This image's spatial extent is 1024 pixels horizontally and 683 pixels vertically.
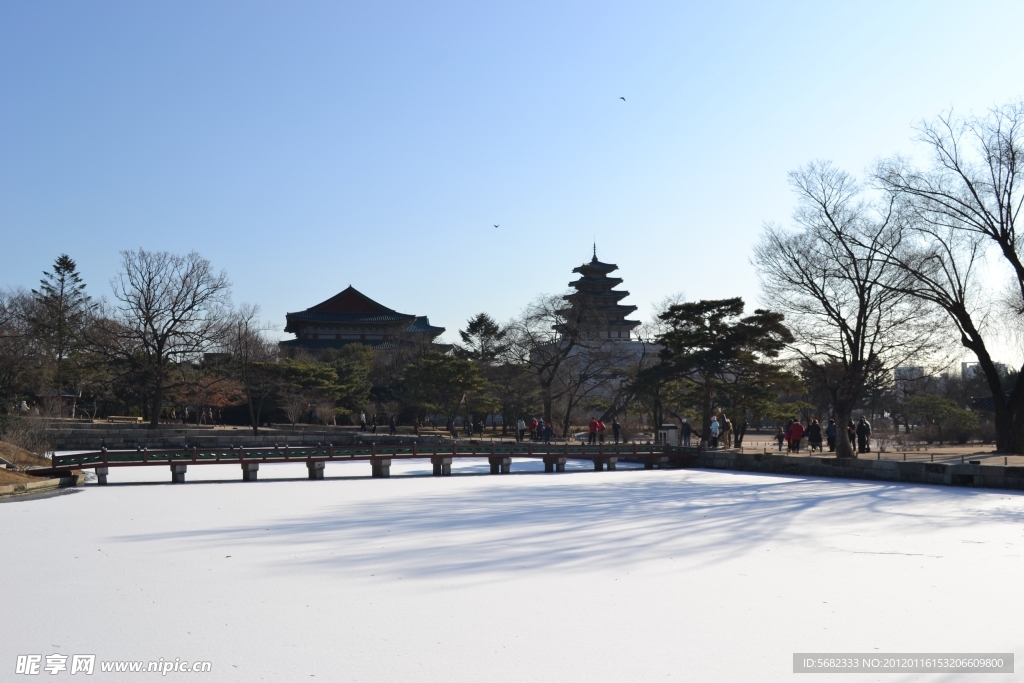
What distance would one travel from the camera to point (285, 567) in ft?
26.5

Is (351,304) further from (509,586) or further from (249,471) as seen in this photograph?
(509,586)

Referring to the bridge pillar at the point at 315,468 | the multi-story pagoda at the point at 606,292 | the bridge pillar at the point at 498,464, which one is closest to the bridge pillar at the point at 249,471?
the bridge pillar at the point at 315,468

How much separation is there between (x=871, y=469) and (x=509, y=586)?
14295mm

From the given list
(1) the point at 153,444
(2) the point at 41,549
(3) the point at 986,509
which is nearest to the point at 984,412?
(3) the point at 986,509

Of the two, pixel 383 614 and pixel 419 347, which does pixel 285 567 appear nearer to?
pixel 383 614

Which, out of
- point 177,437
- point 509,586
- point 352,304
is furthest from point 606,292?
point 509,586

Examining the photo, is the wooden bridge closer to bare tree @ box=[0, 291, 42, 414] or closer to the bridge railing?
the bridge railing

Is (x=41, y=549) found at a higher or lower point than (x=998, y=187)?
lower

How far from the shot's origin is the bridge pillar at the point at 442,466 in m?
21.4

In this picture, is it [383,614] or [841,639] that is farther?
[383,614]

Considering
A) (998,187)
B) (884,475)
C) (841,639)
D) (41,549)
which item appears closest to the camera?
(841,639)

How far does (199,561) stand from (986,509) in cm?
1170

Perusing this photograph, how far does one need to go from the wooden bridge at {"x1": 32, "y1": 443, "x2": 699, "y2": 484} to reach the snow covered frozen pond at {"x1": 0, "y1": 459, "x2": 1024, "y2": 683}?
4800 mm

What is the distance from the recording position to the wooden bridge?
18406 mm
